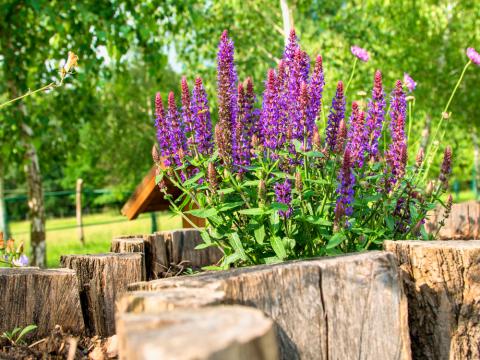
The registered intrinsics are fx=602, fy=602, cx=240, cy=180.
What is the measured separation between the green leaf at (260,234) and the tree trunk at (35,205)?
5773 millimetres

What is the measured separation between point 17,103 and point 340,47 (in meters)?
6.65

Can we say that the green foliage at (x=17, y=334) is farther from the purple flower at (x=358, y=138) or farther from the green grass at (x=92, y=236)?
the green grass at (x=92, y=236)

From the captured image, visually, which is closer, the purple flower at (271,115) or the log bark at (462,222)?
the purple flower at (271,115)

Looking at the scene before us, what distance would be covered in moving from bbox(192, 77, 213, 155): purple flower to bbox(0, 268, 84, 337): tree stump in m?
0.84

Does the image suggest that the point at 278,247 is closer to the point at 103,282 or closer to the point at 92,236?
the point at 103,282

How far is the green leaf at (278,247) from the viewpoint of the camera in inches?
97.4

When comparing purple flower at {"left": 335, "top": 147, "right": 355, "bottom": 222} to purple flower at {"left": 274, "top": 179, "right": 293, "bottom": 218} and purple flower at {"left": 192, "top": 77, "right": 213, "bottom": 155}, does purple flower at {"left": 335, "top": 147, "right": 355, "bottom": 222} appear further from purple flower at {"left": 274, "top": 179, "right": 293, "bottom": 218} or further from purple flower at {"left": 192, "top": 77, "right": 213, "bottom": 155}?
purple flower at {"left": 192, "top": 77, "right": 213, "bottom": 155}

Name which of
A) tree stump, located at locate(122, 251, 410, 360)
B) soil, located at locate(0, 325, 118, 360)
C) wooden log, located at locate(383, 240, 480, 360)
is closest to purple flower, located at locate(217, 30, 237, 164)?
tree stump, located at locate(122, 251, 410, 360)

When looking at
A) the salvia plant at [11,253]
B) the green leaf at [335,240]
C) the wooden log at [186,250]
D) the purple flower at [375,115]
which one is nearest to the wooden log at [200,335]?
the green leaf at [335,240]

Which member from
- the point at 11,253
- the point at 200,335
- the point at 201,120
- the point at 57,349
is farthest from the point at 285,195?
the point at 11,253

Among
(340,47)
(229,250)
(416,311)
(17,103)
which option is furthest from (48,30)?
(416,311)

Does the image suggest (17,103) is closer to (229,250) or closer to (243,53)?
(229,250)

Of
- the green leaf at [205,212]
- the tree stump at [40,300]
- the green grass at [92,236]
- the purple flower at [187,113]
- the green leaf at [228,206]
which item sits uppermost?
the purple flower at [187,113]

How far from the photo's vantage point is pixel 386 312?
219 centimetres
